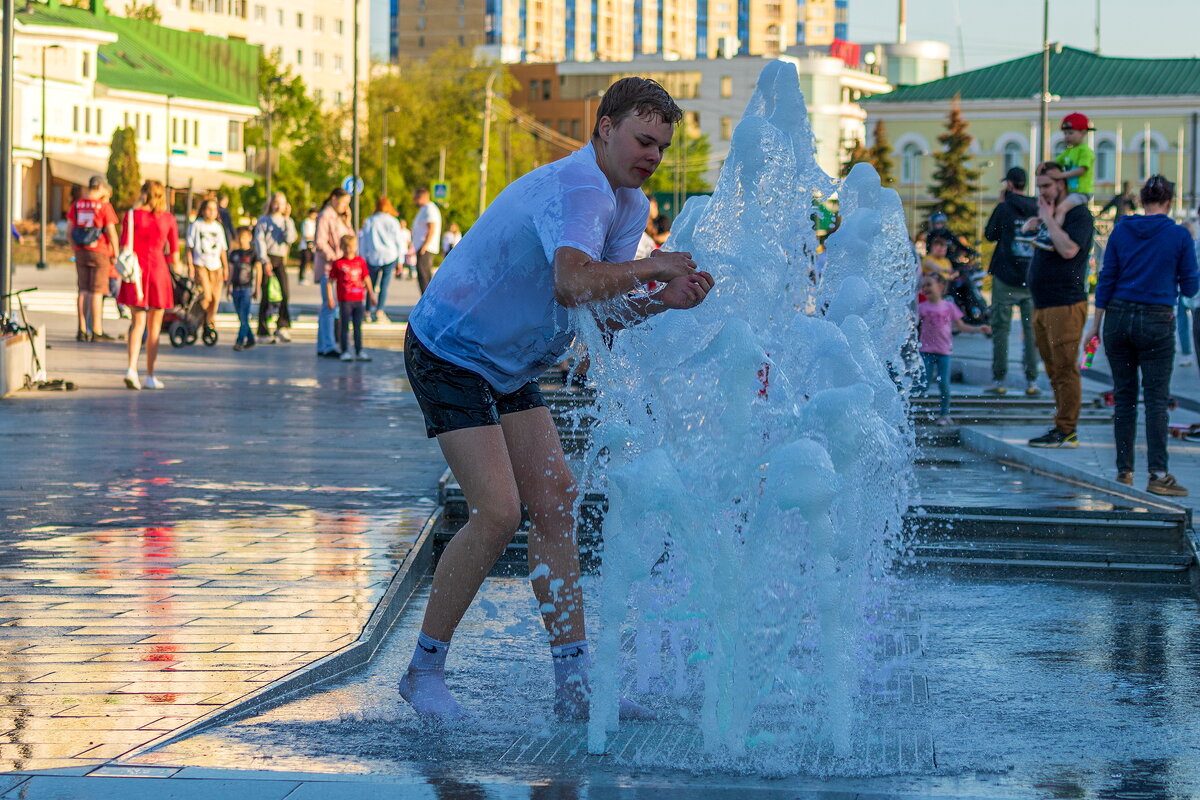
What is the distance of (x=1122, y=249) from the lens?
951 centimetres

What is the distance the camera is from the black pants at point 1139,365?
30.3ft

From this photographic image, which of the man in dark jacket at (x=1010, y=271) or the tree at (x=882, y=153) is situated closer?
the man in dark jacket at (x=1010, y=271)

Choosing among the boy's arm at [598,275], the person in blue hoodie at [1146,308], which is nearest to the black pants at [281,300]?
the person in blue hoodie at [1146,308]

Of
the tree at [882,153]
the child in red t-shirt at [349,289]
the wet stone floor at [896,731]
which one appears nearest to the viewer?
the wet stone floor at [896,731]

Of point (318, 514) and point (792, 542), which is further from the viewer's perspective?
point (318, 514)

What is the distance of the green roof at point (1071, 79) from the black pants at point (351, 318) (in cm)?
8365

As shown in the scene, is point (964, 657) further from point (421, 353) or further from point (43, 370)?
point (43, 370)

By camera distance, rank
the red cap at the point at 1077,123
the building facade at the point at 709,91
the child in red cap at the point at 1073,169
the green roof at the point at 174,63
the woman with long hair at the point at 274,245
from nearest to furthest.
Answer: the child in red cap at the point at 1073,169 < the red cap at the point at 1077,123 < the woman with long hair at the point at 274,245 < the green roof at the point at 174,63 < the building facade at the point at 709,91

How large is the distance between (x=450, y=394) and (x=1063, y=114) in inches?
3881

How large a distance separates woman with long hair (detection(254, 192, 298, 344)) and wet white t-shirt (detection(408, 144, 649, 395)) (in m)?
16.8

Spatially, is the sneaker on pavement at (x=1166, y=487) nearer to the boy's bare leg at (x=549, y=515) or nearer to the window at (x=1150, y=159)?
the boy's bare leg at (x=549, y=515)

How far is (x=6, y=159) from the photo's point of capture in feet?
50.4

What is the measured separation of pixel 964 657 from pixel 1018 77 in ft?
322

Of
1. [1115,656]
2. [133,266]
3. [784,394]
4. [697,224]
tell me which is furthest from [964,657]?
[133,266]
